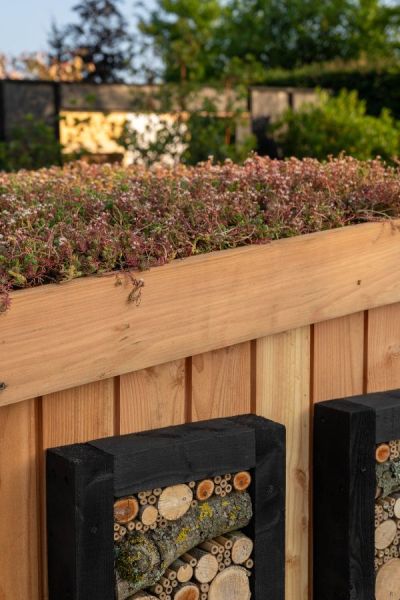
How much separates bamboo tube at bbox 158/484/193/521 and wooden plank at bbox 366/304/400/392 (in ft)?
2.39

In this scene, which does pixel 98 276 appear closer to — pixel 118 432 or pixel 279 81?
pixel 118 432

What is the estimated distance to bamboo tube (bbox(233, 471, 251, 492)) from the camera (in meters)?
2.06

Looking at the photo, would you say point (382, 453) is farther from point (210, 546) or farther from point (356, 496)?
point (210, 546)

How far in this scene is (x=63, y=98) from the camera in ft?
28.5

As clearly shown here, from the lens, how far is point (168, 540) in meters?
1.92

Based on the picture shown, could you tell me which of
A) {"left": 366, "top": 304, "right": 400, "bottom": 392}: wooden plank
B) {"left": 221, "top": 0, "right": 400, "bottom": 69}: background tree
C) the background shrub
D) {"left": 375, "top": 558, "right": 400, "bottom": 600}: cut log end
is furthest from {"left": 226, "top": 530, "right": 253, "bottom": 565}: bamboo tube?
{"left": 221, "top": 0, "right": 400, "bottom": 69}: background tree

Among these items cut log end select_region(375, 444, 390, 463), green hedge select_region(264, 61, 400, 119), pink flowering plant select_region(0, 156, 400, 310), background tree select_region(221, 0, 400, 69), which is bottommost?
cut log end select_region(375, 444, 390, 463)

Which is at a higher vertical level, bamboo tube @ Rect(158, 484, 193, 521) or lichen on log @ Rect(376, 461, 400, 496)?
bamboo tube @ Rect(158, 484, 193, 521)

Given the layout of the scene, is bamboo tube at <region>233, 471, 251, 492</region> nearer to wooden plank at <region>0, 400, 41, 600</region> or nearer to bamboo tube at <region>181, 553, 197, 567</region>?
bamboo tube at <region>181, 553, 197, 567</region>

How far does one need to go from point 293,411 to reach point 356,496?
0.85 ft

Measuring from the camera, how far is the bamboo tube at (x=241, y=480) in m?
2.06

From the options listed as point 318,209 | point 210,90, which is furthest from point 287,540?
point 210,90

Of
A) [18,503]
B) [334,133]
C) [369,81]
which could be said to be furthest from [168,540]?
[369,81]

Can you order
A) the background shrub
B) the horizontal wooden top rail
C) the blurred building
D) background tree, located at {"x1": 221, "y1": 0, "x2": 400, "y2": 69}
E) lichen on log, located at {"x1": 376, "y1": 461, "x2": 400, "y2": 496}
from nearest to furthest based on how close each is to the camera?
the horizontal wooden top rail
lichen on log, located at {"x1": 376, "y1": 461, "x2": 400, "y2": 496}
the blurred building
the background shrub
background tree, located at {"x1": 221, "y1": 0, "x2": 400, "y2": 69}
